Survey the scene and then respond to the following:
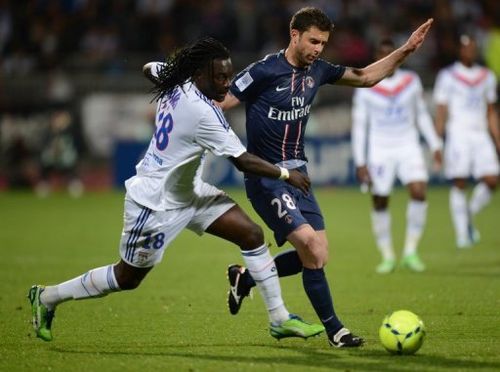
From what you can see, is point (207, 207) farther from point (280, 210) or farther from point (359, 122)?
point (359, 122)

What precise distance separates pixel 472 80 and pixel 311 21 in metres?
6.85

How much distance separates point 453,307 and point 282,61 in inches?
117

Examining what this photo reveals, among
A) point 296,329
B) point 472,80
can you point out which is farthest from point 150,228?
point 472,80

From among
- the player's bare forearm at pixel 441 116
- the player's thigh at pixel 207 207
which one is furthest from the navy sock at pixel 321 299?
the player's bare forearm at pixel 441 116

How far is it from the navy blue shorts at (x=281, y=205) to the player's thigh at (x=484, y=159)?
6758mm

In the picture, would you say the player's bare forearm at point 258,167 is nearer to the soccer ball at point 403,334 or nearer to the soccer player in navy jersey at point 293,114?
the soccer player in navy jersey at point 293,114

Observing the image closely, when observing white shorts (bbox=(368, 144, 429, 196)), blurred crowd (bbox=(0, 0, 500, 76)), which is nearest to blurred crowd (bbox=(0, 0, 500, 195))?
blurred crowd (bbox=(0, 0, 500, 76))

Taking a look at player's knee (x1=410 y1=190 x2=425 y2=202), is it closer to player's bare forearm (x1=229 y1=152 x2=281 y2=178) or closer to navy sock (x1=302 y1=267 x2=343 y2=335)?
navy sock (x1=302 y1=267 x2=343 y2=335)

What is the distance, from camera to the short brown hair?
8016 mm

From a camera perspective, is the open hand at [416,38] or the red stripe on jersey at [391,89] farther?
the red stripe on jersey at [391,89]

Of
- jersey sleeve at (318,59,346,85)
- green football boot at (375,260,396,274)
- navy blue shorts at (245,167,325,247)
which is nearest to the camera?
navy blue shorts at (245,167,325,247)

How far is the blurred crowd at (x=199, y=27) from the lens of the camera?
25.1 meters

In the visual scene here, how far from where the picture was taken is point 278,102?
8273 millimetres

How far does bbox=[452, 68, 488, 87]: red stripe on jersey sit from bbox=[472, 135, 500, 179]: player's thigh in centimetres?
79
